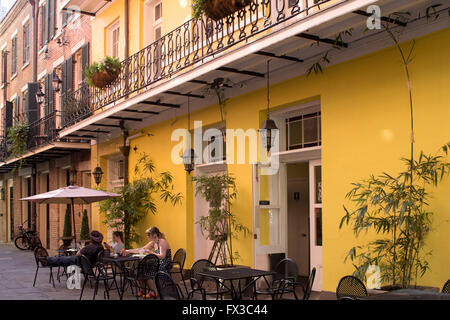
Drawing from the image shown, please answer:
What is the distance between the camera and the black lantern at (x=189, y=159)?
9.70 m

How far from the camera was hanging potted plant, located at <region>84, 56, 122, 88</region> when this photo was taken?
40.1ft

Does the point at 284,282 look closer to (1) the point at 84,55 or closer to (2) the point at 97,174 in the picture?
(2) the point at 97,174

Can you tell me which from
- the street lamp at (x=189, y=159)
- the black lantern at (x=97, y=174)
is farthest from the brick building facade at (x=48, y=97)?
the street lamp at (x=189, y=159)

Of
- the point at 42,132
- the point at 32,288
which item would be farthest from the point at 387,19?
the point at 42,132

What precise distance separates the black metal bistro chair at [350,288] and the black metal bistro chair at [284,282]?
1.36 metres

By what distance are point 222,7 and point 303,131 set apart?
2.28 metres

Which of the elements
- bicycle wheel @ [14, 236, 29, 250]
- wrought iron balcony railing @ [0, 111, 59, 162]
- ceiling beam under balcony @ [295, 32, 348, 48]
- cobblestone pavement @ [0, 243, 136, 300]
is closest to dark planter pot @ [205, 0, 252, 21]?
ceiling beam under balcony @ [295, 32, 348, 48]

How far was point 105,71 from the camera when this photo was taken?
12.2 metres

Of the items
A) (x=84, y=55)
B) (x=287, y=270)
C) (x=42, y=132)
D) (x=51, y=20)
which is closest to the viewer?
(x=287, y=270)

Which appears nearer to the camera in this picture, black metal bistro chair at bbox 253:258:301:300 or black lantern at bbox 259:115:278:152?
black metal bistro chair at bbox 253:258:301:300

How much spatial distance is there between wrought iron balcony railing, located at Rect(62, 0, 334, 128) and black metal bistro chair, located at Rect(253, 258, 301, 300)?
3193mm

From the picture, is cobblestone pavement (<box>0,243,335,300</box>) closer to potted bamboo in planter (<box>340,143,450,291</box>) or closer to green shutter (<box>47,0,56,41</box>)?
potted bamboo in planter (<box>340,143,450,291</box>)

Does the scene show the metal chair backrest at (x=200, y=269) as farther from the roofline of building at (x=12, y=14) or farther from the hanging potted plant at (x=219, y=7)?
the roofline of building at (x=12, y=14)

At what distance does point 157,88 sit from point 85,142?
705 centimetres
